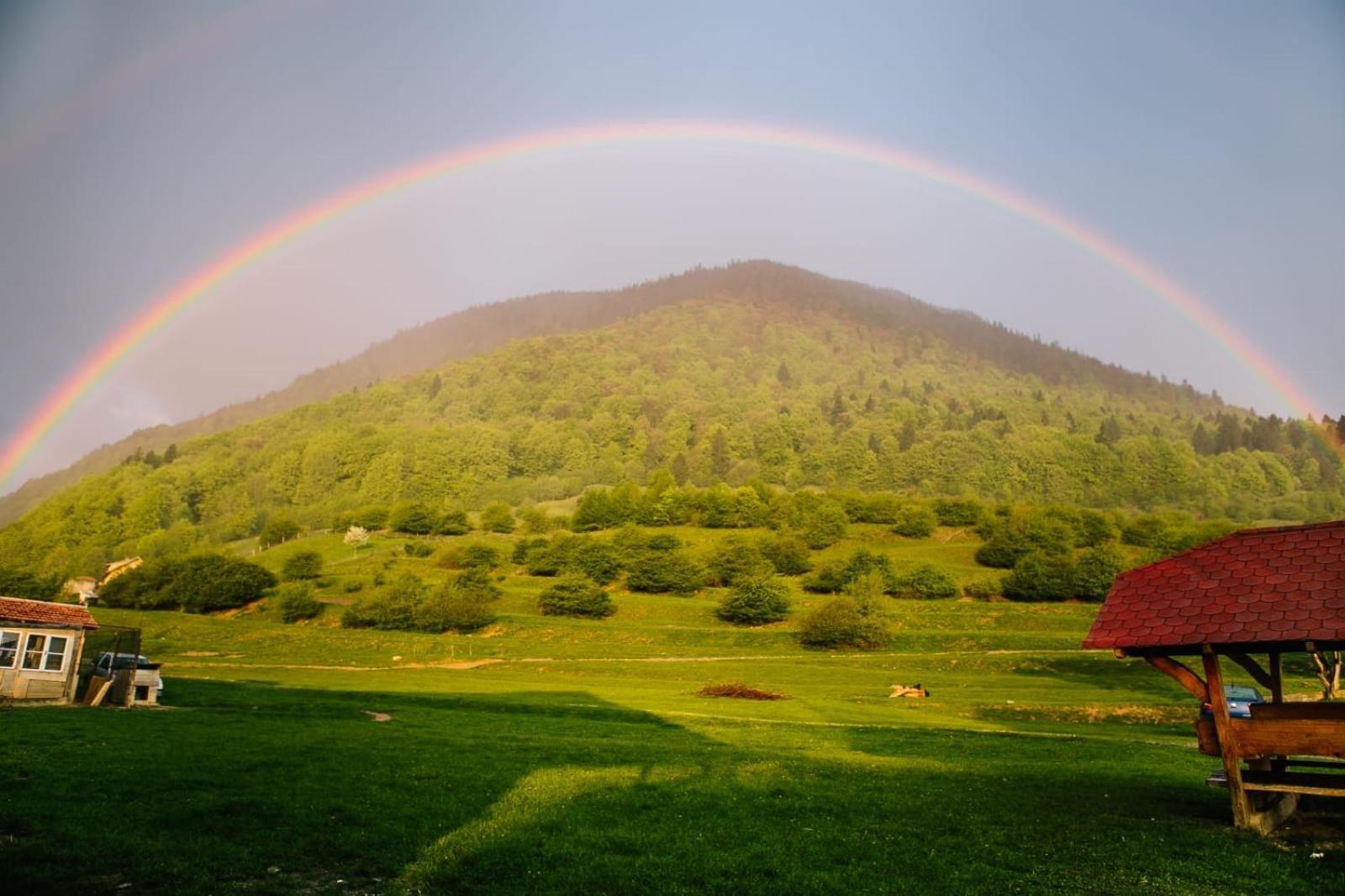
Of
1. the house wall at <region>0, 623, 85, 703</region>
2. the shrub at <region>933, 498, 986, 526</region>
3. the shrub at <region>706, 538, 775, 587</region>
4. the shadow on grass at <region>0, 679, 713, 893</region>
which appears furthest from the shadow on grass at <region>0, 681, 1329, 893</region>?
the shrub at <region>933, 498, 986, 526</region>

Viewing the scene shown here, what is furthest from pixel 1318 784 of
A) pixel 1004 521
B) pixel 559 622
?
pixel 1004 521

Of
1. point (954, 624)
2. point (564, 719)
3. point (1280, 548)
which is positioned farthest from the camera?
point (954, 624)

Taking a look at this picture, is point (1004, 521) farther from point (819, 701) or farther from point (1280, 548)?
point (1280, 548)

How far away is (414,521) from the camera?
191 m

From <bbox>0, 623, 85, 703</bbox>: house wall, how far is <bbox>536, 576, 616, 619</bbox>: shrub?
75.7 metres

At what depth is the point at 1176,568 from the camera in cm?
1791

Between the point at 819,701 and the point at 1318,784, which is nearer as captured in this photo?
the point at 1318,784

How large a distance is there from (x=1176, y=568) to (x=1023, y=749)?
1367cm

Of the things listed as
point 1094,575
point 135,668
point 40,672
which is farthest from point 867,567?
point 40,672

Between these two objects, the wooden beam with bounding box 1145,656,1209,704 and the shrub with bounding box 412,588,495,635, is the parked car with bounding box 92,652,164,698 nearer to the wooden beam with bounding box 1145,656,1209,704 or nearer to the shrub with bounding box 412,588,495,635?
the wooden beam with bounding box 1145,656,1209,704

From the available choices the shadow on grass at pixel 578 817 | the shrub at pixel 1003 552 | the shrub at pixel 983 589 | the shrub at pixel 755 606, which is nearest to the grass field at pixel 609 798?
the shadow on grass at pixel 578 817

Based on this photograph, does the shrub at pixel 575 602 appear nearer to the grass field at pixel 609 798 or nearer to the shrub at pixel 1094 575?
the shrub at pixel 1094 575

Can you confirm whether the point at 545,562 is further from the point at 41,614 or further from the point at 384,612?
the point at 41,614

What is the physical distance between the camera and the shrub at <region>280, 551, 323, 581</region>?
133750 millimetres
